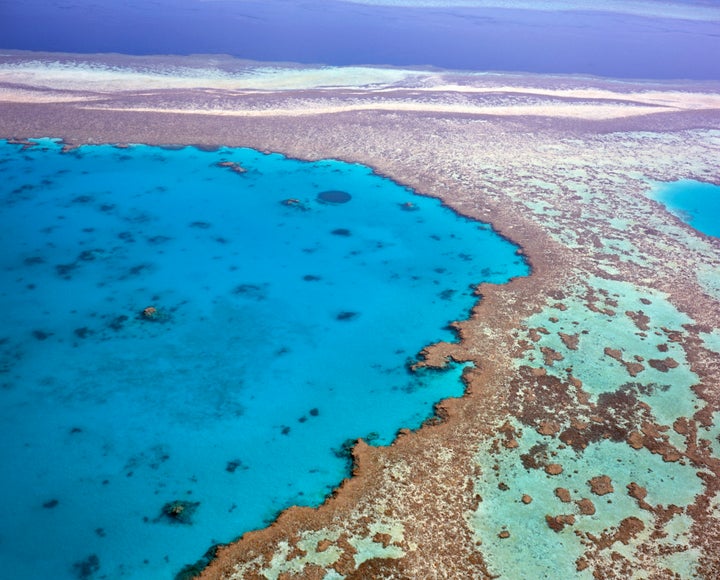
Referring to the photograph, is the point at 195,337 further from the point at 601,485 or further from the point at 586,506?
the point at 601,485

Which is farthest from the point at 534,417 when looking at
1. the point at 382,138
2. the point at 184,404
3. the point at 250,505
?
the point at 382,138

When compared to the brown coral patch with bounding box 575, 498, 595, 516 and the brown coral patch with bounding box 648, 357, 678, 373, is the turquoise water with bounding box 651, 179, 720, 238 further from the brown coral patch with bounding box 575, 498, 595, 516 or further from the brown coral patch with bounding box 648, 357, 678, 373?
the brown coral patch with bounding box 575, 498, 595, 516

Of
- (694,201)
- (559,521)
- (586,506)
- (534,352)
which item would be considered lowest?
(559,521)

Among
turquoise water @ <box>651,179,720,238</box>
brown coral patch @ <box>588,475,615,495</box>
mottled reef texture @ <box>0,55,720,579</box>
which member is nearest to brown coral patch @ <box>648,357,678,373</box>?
mottled reef texture @ <box>0,55,720,579</box>

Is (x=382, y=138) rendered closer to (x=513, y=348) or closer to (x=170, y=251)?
(x=170, y=251)

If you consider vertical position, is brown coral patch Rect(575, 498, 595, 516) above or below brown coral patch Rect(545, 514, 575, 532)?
above

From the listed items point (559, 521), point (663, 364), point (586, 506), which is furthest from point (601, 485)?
point (663, 364)

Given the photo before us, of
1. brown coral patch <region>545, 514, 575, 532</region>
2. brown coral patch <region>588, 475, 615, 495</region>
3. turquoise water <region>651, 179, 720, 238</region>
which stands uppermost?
turquoise water <region>651, 179, 720, 238</region>
